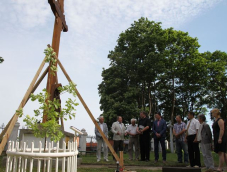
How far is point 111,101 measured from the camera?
23.3 metres

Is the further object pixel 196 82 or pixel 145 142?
pixel 196 82

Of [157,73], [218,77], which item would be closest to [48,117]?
[157,73]

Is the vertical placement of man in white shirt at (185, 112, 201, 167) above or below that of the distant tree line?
below

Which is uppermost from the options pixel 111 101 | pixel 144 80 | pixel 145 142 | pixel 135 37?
pixel 135 37

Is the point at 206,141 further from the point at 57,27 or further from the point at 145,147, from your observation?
the point at 57,27

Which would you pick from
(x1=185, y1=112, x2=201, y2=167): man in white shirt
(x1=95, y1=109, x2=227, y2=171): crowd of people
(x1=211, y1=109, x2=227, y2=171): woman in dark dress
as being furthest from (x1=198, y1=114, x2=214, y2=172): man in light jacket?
(x1=185, y1=112, x2=201, y2=167): man in white shirt

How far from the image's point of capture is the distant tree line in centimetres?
2378

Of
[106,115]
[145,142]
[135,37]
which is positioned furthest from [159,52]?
[145,142]

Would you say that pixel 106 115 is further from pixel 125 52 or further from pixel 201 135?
pixel 201 135

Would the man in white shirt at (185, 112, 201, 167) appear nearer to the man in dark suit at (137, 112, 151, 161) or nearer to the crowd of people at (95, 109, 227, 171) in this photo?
the crowd of people at (95, 109, 227, 171)

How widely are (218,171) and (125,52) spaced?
2119cm

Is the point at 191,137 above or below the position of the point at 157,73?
below

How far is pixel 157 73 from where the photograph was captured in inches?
958

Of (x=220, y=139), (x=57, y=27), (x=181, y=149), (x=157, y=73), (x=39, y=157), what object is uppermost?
(x=157, y=73)
